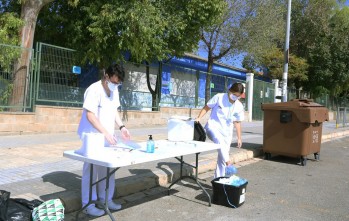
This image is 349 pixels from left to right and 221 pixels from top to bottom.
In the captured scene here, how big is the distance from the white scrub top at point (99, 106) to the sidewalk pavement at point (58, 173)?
97 centimetres

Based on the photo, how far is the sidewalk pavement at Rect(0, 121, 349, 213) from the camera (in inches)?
190

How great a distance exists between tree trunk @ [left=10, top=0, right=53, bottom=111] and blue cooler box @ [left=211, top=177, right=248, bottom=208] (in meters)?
7.24

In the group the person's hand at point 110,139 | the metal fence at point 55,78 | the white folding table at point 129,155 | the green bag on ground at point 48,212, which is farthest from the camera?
the metal fence at point 55,78

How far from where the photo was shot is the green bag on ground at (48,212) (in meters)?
3.40

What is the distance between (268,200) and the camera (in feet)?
18.7

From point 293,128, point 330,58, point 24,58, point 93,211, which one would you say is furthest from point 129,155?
point 330,58

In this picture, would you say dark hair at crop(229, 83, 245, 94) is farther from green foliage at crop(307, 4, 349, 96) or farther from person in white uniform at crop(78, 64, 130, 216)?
green foliage at crop(307, 4, 349, 96)

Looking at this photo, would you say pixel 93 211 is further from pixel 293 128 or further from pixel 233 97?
pixel 293 128

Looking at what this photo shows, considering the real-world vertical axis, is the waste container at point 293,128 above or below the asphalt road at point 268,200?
above

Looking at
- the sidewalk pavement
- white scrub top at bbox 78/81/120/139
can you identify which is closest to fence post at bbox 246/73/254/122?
the sidewalk pavement

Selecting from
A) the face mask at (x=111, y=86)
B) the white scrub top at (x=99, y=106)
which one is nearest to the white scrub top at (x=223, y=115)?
the white scrub top at (x=99, y=106)

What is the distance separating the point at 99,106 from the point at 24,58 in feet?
23.4

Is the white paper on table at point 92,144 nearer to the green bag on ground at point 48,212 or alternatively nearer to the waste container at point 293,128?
the green bag on ground at point 48,212

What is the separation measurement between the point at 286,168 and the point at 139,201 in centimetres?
440
